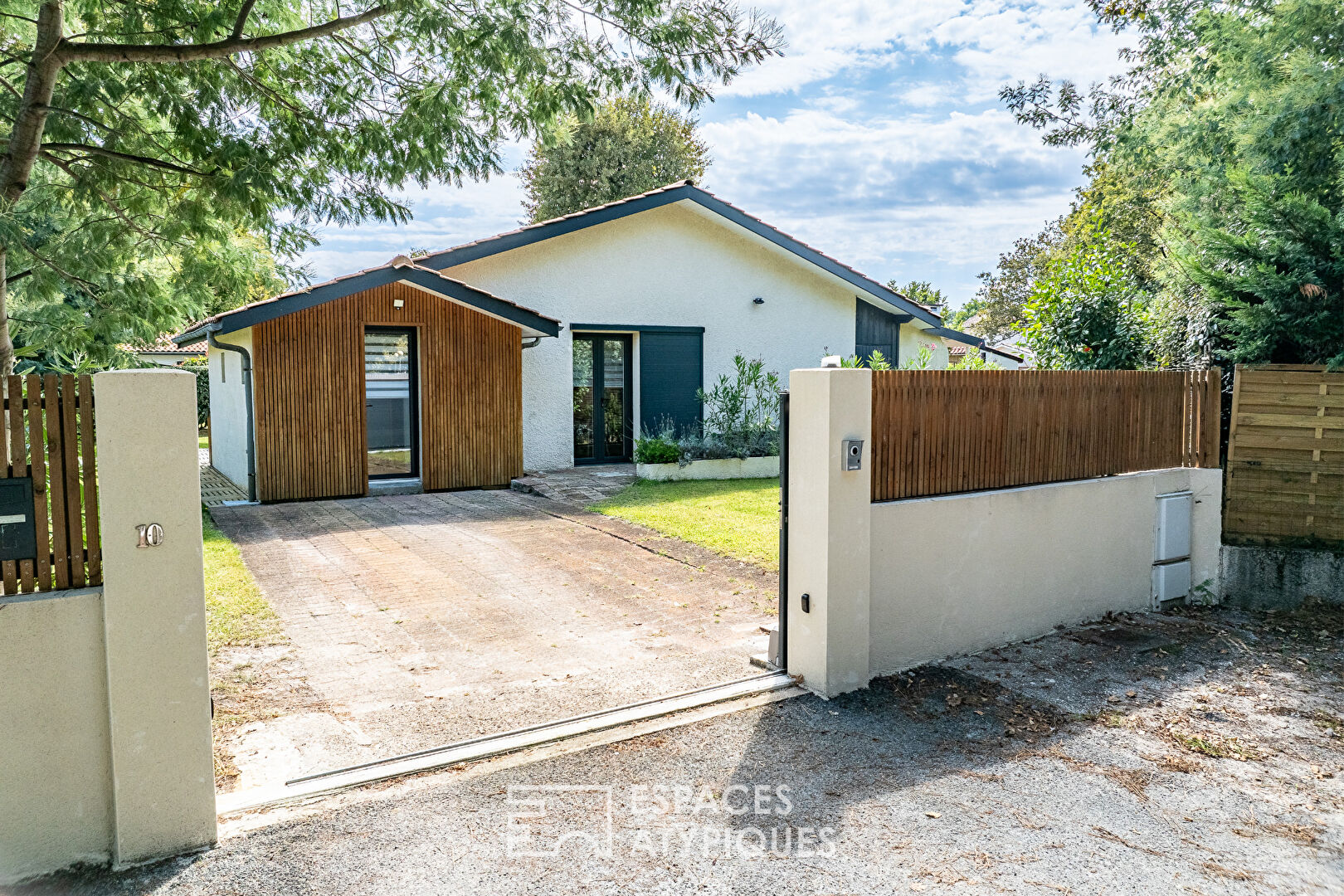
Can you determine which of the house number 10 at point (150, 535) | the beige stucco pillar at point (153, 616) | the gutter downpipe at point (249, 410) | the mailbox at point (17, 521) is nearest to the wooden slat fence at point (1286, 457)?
the beige stucco pillar at point (153, 616)

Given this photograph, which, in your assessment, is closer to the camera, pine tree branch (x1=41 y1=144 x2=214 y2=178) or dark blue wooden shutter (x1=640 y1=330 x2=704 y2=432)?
pine tree branch (x1=41 y1=144 x2=214 y2=178)

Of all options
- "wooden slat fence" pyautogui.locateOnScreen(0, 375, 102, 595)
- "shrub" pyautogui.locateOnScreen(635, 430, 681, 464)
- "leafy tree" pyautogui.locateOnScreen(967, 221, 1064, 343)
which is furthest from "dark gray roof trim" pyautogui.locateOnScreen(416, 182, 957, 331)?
"leafy tree" pyautogui.locateOnScreen(967, 221, 1064, 343)

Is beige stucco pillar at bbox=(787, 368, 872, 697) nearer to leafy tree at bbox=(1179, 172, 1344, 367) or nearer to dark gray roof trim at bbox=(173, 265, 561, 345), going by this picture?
leafy tree at bbox=(1179, 172, 1344, 367)

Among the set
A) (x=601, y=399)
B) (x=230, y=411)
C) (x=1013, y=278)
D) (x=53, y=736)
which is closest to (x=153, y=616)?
(x=53, y=736)

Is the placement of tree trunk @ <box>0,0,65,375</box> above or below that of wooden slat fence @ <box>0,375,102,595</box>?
above

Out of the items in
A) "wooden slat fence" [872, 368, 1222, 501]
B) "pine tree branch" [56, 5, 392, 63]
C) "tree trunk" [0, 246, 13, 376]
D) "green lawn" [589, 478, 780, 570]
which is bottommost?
"green lawn" [589, 478, 780, 570]

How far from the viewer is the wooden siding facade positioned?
444 inches

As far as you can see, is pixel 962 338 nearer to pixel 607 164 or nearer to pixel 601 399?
pixel 601 399

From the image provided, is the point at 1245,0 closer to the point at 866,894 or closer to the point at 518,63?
the point at 518,63

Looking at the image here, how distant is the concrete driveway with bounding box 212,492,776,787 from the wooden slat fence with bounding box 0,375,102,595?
123 centimetres

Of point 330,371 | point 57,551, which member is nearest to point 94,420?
point 57,551

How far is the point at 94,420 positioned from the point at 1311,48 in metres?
9.83

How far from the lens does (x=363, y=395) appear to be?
11.8 meters

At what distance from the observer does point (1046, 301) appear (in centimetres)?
828
